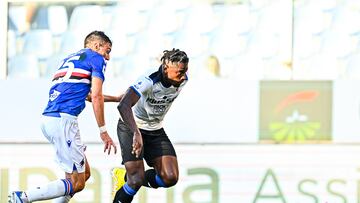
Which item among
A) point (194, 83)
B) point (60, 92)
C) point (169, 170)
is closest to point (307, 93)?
point (194, 83)

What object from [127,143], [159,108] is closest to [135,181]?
[127,143]

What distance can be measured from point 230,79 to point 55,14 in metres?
2.11

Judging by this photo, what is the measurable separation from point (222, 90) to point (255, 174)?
0.97m

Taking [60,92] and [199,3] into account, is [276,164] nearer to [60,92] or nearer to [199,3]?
[199,3]

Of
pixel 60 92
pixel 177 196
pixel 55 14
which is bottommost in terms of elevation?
pixel 177 196

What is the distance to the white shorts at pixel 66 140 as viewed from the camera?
9.38 metres

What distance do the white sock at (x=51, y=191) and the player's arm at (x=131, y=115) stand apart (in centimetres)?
66

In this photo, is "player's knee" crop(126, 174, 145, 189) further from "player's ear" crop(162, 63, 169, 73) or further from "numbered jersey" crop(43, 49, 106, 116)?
"player's ear" crop(162, 63, 169, 73)

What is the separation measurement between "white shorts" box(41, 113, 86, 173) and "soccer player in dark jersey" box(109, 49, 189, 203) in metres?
0.45

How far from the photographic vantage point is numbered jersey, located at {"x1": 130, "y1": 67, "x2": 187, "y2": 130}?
9.60 m

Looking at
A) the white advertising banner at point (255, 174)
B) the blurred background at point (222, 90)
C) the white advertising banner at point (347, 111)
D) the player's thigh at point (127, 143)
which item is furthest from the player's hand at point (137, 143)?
the white advertising banner at point (347, 111)

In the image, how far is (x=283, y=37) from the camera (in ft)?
38.4

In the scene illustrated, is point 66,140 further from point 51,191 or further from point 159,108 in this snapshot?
point 159,108

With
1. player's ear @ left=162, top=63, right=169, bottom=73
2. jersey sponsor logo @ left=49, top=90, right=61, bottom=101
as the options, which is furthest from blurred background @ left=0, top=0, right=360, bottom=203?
jersey sponsor logo @ left=49, top=90, right=61, bottom=101
